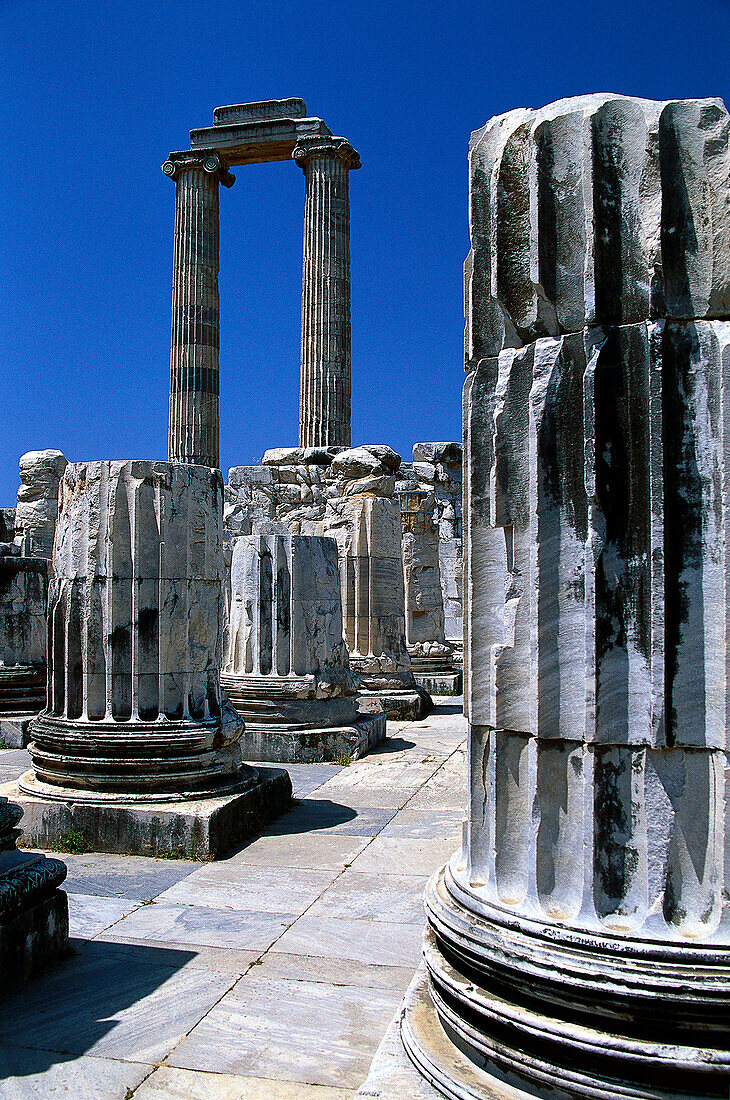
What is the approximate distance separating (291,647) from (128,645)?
2923mm

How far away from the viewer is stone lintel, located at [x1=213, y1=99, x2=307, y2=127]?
21000 mm

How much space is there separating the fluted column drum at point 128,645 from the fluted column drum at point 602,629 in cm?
328

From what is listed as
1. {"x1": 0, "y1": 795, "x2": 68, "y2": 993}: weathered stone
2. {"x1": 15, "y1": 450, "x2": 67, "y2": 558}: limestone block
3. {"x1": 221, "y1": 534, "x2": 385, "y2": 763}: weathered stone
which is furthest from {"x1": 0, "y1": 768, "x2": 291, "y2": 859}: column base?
{"x1": 15, "y1": 450, "x2": 67, "y2": 558}: limestone block

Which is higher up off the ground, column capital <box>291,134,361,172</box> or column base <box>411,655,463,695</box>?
column capital <box>291,134,361,172</box>

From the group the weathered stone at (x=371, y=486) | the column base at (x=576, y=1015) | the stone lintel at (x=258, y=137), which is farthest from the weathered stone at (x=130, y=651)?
the stone lintel at (x=258, y=137)

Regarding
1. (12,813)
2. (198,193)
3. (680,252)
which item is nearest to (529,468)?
(680,252)

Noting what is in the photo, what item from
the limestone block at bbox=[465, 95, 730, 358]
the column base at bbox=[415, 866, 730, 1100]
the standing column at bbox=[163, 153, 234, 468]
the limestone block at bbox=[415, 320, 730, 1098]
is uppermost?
the standing column at bbox=[163, 153, 234, 468]

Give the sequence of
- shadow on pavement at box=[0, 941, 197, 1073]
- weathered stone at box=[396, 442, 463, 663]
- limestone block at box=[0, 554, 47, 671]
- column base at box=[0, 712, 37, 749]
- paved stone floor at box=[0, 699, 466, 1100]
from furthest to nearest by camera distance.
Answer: weathered stone at box=[396, 442, 463, 663] → limestone block at box=[0, 554, 47, 671] → column base at box=[0, 712, 37, 749] → shadow on pavement at box=[0, 941, 197, 1073] → paved stone floor at box=[0, 699, 466, 1100]

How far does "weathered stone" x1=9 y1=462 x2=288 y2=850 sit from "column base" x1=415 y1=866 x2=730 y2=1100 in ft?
10.6

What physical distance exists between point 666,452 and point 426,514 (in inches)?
462

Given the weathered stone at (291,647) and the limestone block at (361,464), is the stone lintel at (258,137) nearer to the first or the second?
the limestone block at (361,464)

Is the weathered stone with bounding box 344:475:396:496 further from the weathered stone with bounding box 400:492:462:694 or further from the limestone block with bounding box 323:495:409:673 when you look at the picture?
the weathered stone with bounding box 400:492:462:694

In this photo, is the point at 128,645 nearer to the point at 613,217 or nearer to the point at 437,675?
the point at 613,217

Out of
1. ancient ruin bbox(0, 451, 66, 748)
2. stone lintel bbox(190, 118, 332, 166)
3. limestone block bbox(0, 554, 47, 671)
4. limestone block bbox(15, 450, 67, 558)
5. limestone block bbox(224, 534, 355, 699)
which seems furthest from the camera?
stone lintel bbox(190, 118, 332, 166)
